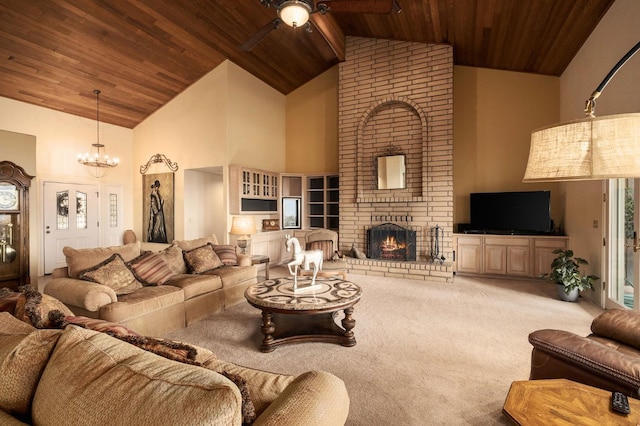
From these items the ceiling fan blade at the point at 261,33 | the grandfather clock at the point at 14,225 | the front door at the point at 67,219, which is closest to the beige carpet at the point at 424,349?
the ceiling fan blade at the point at 261,33

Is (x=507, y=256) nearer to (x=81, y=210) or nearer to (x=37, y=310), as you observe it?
(x=37, y=310)

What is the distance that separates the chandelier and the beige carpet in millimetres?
4276

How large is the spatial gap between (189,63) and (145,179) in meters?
2.84

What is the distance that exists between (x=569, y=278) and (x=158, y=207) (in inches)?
295

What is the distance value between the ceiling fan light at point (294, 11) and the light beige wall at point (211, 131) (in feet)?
11.2

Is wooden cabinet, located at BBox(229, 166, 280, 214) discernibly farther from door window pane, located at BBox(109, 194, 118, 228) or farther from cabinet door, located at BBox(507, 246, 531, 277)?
cabinet door, located at BBox(507, 246, 531, 277)

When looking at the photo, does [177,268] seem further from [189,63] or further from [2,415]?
[189,63]

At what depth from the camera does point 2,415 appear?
3.26ft

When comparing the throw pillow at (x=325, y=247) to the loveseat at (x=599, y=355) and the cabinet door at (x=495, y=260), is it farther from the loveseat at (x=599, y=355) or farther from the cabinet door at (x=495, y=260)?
the loveseat at (x=599, y=355)

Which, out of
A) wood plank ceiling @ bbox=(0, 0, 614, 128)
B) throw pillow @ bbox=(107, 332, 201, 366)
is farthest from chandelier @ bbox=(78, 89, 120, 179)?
throw pillow @ bbox=(107, 332, 201, 366)

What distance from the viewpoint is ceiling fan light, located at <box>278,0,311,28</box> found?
2.92 metres

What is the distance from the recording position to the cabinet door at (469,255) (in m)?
5.68

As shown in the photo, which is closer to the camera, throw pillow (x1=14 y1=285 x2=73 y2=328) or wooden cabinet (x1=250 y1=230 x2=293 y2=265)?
throw pillow (x1=14 y1=285 x2=73 y2=328)

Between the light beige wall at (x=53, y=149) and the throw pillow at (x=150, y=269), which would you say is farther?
the light beige wall at (x=53, y=149)
